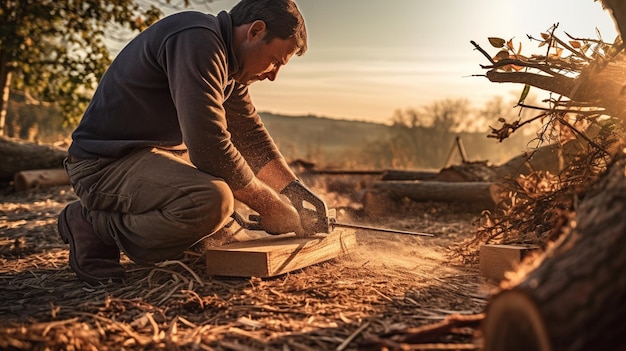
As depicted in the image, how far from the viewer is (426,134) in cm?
1812

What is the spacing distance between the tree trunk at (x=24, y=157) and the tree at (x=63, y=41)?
1.53 meters

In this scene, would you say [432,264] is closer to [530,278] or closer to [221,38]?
[221,38]

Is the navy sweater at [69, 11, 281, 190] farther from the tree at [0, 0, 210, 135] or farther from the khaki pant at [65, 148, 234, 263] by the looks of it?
the tree at [0, 0, 210, 135]

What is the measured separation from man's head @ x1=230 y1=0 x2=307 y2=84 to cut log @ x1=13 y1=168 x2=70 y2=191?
5.60 metres

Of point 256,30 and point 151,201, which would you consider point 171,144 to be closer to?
point 151,201

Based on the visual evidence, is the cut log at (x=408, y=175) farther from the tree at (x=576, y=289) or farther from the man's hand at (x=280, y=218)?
the tree at (x=576, y=289)

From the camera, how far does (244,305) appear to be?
97.4 inches

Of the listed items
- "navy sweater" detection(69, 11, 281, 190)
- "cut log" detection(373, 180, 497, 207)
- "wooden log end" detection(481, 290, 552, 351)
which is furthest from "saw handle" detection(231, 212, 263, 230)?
"cut log" detection(373, 180, 497, 207)

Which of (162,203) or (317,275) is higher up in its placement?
(162,203)

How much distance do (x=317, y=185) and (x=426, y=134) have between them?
11355 millimetres

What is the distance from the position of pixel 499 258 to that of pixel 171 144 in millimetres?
1855

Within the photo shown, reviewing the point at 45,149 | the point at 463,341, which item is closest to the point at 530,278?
the point at 463,341

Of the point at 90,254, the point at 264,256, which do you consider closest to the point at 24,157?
the point at 90,254

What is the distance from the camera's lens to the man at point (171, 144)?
8.94 feet
